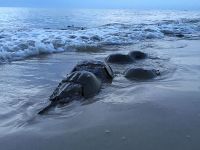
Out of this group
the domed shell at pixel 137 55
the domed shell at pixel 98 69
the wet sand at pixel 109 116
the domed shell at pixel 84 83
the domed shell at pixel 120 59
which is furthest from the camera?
the domed shell at pixel 137 55

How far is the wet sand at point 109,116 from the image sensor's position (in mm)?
3803

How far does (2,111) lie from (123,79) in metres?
2.84

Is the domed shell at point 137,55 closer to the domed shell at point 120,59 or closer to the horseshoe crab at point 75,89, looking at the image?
the domed shell at point 120,59

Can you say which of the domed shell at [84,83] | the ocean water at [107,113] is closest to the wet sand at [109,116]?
the ocean water at [107,113]

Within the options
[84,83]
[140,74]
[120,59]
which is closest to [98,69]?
[140,74]

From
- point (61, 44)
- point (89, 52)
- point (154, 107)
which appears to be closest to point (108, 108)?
point (154, 107)

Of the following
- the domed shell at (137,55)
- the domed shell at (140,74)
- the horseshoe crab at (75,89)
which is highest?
the horseshoe crab at (75,89)

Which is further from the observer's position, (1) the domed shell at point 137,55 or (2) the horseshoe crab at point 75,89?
(1) the domed shell at point 137,55

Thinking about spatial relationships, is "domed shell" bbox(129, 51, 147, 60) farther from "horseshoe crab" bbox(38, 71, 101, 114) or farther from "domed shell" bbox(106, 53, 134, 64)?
"horseshoe crab" bbox(38, 71, 101, 114)

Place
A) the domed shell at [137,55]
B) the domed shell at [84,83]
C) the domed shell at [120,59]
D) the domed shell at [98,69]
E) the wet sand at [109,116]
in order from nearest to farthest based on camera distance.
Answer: the wet sand at [109,116] < the domed shell at [84,83] < the domed shell at [98,69] < the domed shell at [120,59] < the domed shell at [137,55]

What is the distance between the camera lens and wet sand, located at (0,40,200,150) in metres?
3.80

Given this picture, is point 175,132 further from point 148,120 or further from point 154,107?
point 154,107

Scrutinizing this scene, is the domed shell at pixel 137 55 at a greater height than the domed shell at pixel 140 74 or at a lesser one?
lesser

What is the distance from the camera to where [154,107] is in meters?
5.00
